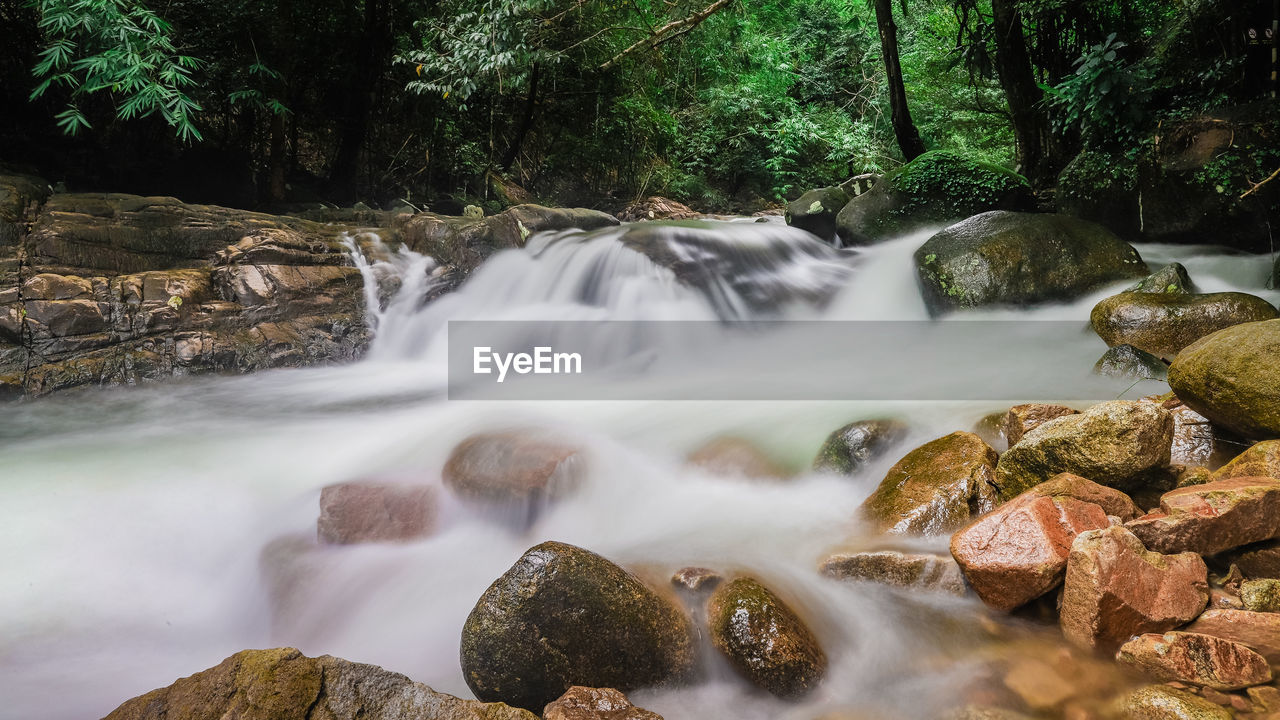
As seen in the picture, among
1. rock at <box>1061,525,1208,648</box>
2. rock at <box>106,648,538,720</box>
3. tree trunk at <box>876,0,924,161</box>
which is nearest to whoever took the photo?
rock at <box>106,648,538,720</box>

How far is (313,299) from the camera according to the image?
6969 mm

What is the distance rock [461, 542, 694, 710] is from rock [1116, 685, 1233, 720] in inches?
58.7

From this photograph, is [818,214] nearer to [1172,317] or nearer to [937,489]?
[1172,317]

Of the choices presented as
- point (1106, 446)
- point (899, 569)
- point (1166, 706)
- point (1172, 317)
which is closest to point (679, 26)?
point (1172, 317)

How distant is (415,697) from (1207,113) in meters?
9.87

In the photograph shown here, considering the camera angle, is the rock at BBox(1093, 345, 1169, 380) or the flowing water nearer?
the flowing water

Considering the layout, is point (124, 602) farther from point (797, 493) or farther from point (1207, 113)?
point (1207, 113)

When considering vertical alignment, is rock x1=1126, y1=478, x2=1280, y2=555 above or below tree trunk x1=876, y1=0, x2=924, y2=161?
below

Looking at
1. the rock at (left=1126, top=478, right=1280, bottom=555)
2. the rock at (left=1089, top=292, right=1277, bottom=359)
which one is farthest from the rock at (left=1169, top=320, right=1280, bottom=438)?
the rock at (left=1089, top=292, right=1277, bottom=359)

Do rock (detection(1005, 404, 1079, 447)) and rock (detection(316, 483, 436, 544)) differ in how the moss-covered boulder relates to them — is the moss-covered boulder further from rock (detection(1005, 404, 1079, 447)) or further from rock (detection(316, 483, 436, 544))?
rock (detection(316, 483, 436, 544))

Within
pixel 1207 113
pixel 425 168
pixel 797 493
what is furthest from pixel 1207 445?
pixel 425 168

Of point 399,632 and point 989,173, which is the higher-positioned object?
point 989,173

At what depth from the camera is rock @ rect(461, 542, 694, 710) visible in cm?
227

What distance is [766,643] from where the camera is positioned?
7.83 ft
